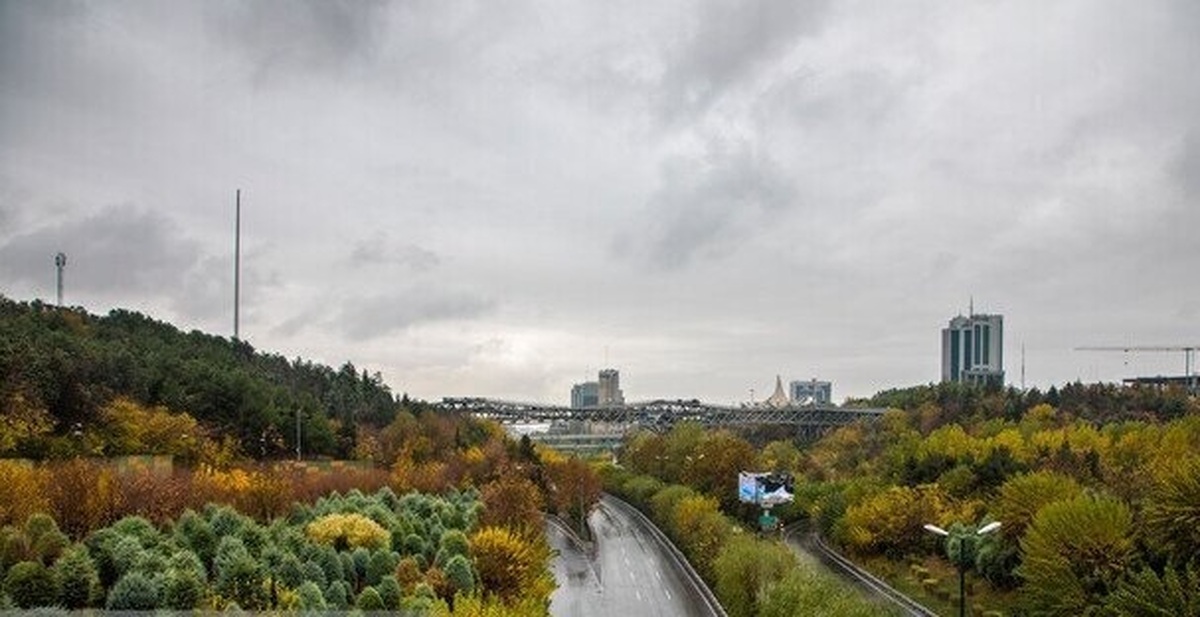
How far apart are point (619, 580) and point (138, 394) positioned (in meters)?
30.1

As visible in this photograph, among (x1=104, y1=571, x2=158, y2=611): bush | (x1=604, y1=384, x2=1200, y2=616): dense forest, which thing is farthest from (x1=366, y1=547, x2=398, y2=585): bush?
(x1=604, y1=384, x2=1200, y2=616): dense forest

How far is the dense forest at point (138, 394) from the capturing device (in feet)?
160

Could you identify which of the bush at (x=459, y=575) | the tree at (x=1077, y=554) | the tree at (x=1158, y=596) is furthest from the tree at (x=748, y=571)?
the bush at (x=459, y=575)

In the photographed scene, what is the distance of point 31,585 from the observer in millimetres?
21734

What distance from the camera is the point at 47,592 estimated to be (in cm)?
2194

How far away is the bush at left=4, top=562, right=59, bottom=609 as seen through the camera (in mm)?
21469

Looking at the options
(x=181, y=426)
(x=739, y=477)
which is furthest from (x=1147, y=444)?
(x=181, y=426)

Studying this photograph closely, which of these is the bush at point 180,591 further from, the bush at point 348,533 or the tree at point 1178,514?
the tree at point 1178,514

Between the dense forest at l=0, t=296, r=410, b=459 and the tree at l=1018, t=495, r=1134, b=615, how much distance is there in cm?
4077

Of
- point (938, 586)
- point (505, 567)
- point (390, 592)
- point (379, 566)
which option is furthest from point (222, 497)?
point (938, 586)

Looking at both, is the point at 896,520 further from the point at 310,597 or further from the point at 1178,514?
the point at 310,597

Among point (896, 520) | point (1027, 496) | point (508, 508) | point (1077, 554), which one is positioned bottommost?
point (896, 520)

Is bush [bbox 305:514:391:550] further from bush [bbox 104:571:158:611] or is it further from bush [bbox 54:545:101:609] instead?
bush [bbox 54:545:101:609]

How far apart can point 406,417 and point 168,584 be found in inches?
2949
